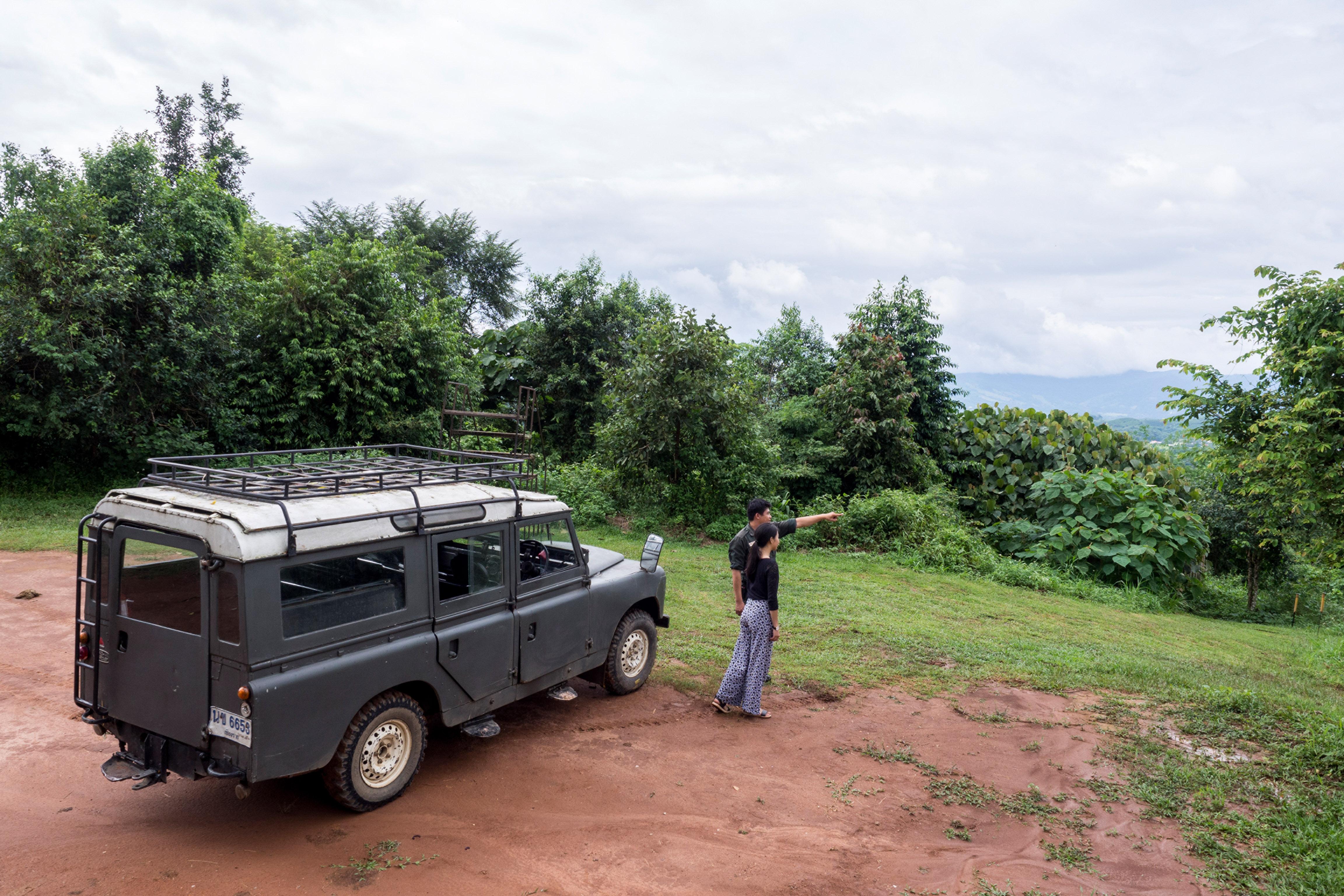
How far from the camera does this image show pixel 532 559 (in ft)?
22.6

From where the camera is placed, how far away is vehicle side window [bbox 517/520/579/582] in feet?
22.3

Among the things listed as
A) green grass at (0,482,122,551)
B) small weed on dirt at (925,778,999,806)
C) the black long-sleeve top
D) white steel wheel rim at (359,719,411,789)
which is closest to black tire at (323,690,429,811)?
white steel wheel rim at (359,719,411,789)

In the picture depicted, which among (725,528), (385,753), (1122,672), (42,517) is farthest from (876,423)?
(42,517)

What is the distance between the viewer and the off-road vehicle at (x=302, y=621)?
473 cm

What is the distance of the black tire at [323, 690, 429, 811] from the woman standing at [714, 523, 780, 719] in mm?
2878

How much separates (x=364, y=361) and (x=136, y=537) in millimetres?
14827

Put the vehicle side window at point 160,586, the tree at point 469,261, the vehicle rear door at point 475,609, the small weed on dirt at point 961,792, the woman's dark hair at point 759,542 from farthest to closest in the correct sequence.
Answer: the tree at point 469,261 < the woman's dark hair at point 759,542 < the small weed on dirt at point 961,792 < the vehicle rear door at point 475,609 < the vehicle side window at point 160,586

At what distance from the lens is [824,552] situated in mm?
16625

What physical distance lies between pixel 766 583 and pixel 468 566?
2.66 meters

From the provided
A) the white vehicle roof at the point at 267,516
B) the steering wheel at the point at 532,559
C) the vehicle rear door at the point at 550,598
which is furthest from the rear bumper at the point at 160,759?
the steering wheel at the point at 532,559

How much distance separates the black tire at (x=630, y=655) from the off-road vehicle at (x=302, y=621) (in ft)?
3.58

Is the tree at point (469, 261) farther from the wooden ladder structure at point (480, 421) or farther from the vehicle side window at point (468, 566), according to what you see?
the vehicle side window at point (468, 566)

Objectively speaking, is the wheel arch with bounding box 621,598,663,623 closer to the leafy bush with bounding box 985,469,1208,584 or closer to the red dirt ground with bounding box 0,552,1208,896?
the red dirt ground with bounding box 0,552,1208,896

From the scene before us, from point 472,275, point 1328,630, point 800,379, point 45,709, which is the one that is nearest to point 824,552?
point 800,379
